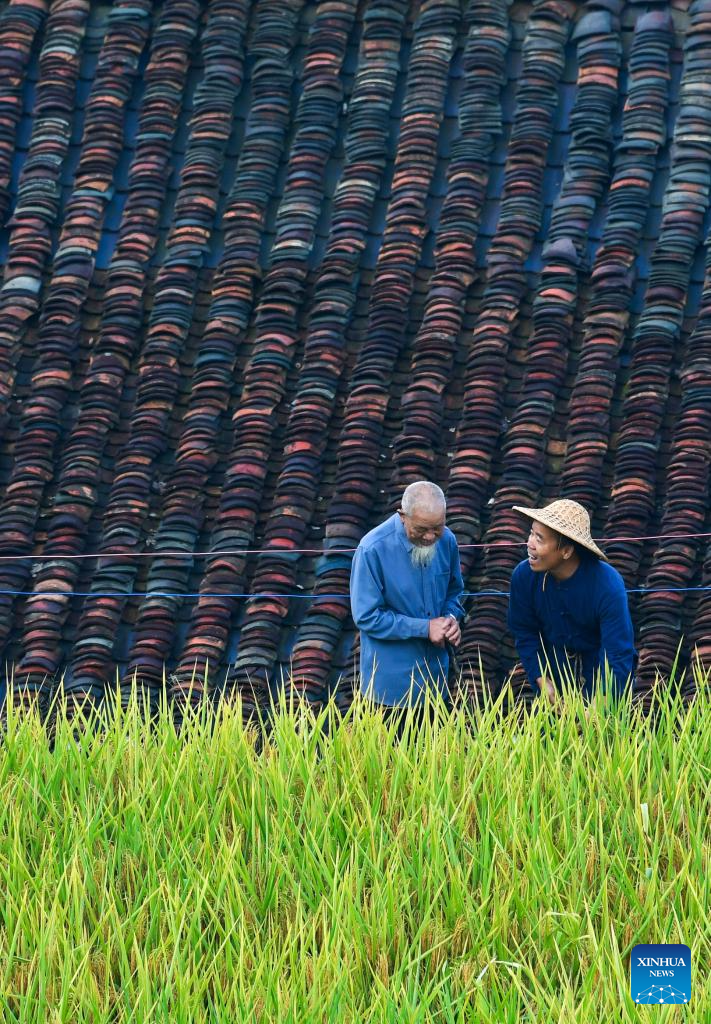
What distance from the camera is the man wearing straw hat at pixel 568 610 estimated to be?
7203mm

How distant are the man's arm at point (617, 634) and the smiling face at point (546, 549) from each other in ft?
0.61

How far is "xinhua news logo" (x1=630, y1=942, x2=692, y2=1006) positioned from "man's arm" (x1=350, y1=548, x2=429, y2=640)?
2.13 m

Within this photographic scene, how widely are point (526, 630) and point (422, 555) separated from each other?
45 centimetres

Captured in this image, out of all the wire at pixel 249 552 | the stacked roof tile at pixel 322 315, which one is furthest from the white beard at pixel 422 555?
the wire at pixel 249 552

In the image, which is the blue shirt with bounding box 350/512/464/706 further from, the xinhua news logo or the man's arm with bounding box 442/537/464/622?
the xinhua news logo

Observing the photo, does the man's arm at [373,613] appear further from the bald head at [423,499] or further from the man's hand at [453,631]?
the bald head at [423,499]

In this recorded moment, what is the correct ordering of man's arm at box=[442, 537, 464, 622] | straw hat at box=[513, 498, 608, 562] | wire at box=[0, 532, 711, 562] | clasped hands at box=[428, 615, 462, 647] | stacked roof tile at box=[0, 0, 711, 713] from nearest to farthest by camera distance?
1. straw hat at box=[513, 498, 608, 562]
2. clasped hands at box=[428, 615, 462, 647]
3. man's arm at box=[442, 537, 464, 622]
4. wire at box=[0, 532, 711, 562]
5. stacked roof tile at box=[0, 0, 711, 713]

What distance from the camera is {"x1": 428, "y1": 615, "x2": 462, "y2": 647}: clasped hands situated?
7371mm

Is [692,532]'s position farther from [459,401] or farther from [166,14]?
[166,14]

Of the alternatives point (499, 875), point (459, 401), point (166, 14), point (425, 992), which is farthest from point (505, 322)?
point (425, 992)

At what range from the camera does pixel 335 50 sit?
967cm

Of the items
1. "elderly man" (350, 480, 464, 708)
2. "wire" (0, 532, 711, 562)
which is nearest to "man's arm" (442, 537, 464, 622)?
"elderly man" (350, 480, 464, 708)

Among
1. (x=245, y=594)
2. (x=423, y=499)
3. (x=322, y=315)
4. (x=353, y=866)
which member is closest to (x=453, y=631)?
(x=423, y=499)

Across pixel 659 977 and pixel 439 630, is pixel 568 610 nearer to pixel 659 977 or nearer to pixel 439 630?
pixel 439 630
